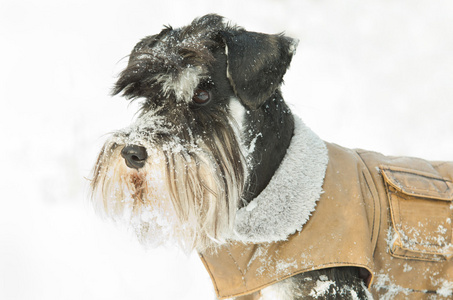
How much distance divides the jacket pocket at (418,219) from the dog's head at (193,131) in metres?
0.90

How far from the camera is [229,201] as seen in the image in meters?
2.51

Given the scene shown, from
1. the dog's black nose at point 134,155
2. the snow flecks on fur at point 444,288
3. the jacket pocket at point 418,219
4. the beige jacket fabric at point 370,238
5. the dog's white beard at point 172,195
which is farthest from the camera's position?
the snow flecks on fur at point 444,288

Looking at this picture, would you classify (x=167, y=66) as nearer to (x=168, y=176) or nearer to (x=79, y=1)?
(x=168, y=176)

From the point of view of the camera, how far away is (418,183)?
2.83 meters

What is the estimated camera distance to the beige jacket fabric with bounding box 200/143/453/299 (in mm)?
2496

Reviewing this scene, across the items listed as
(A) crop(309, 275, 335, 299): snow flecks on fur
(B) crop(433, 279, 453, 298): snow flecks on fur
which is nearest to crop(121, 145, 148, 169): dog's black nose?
(A) crop(309, 275, 335, 299): snow flecks on fur

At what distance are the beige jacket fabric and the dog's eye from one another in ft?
2.78

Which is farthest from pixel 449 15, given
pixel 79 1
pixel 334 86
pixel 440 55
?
pixel 79 1

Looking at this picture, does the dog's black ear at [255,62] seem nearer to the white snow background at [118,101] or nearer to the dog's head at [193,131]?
the dog's head at [193,131]

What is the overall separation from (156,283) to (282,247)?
177cm

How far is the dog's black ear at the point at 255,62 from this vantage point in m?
2.42

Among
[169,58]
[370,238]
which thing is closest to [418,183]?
[370,238]

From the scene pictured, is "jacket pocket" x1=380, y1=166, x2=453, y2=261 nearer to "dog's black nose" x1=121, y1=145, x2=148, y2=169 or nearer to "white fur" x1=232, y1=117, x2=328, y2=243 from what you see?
"white fur" x1=232, y1=117, x2=328, y2=243

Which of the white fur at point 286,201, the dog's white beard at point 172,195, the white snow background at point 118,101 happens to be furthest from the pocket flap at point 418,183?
the white snow background at point 118,101
